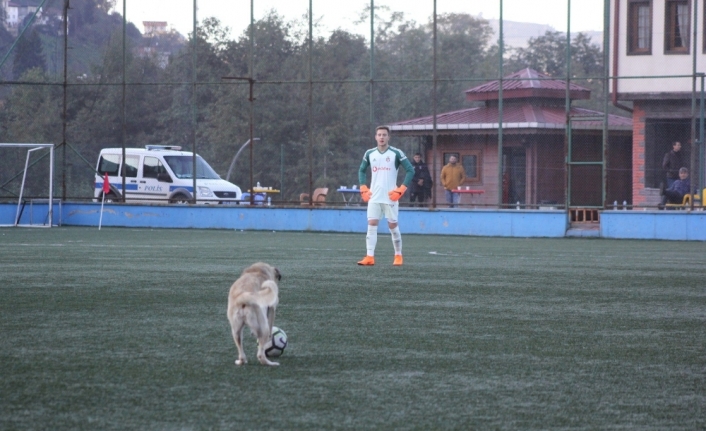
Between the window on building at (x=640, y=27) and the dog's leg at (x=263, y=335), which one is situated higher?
the window on building at (x=640, y=27)

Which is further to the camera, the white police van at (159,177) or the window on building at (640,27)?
the white police van at (159,177)

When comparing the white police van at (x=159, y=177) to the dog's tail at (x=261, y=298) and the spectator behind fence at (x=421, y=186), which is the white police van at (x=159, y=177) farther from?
the dog's tail at (x=261, y=298)

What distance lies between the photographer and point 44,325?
752 centimetres

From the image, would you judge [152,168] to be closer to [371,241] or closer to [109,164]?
[109,164]

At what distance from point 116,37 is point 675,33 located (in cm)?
1596

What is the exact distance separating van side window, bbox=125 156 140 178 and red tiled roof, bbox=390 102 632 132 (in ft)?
25.5

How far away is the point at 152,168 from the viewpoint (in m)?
29.0

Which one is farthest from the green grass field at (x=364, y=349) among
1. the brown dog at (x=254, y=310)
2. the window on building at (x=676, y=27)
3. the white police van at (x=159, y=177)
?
the white police van at (x=159, y=177)

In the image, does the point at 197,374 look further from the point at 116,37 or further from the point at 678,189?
the point at 116,37

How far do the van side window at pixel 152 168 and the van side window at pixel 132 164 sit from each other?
0.22m

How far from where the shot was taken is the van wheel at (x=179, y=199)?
27656mm

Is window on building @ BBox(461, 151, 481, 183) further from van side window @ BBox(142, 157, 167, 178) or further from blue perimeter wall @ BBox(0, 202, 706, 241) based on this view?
van side window @ BBox(142, 157, 167, 178)

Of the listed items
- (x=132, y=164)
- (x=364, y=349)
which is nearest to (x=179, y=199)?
(x=132, y=164)

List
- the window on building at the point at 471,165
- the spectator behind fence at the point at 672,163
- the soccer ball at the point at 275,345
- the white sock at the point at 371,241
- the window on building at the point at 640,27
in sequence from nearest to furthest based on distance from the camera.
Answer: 1. the soccer ball at the point at 275,345
2. the white sock at the point at 371,241
3. the spectator behind fence at the point at 672,163
4. the window on building at the point at 471,165
5. the window on building at the point at 640,27
